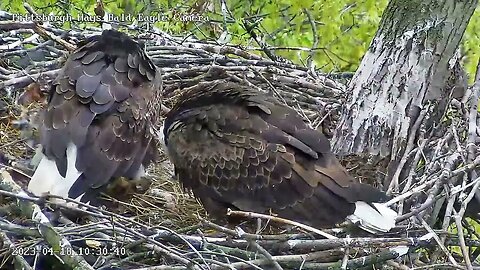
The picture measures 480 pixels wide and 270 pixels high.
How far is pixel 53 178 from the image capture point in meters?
3.40

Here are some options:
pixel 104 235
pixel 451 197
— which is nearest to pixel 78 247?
pixel 104 235

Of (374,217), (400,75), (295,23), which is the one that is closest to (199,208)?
(374,217)

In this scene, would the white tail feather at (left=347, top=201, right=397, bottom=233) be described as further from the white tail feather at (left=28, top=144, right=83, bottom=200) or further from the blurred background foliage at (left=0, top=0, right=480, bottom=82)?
the blurred background foliage at (left=0, top=0, right=480, bottom=82)

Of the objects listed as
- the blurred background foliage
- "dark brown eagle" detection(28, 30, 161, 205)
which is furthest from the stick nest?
the blurred background foliage

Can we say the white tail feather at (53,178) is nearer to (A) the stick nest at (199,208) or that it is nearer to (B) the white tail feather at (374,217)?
(A) the stick nest at (199,208)

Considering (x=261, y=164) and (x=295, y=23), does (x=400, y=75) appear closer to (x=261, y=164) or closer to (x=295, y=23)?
(x=261, y=164)

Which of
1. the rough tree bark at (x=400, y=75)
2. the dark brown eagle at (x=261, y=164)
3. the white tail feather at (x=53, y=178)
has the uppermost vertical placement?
the rough tree bark at (x=400, y=75)

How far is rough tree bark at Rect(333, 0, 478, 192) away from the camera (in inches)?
156

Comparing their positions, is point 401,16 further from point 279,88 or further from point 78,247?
point 78,247

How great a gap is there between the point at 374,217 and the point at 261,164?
23.3 inches

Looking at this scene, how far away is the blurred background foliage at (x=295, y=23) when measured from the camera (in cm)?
607

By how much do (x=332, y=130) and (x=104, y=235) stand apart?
1.89 m

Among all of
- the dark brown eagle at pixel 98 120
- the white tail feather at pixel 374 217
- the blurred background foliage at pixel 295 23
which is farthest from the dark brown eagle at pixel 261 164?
the blurred background foliage at pixel 295 23

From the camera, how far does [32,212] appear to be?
9.13 ft
